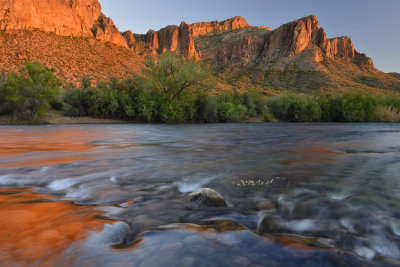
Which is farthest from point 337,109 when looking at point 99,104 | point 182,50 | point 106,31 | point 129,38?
point 129,38

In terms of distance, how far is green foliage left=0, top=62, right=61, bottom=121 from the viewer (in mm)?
23406

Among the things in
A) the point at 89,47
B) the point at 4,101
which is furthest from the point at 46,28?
the point at 4,101

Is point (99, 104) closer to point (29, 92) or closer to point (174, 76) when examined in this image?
point (29, 92)

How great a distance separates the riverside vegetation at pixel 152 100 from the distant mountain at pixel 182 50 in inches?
278

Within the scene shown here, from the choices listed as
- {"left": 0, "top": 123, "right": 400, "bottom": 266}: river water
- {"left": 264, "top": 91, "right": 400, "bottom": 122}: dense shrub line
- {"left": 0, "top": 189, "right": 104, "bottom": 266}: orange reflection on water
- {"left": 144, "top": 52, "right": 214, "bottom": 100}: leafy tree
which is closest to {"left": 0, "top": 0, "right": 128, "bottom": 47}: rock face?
{"left": 144, "top": 52, "right": 214, "bottom": 100}: leafy tree

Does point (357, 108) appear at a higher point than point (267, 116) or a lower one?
higher

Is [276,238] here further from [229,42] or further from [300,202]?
[229,42]

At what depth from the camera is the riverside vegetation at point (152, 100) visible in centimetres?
2416

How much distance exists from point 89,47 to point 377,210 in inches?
3316

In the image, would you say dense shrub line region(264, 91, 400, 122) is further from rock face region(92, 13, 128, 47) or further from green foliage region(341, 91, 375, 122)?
rock face region(92, 13, 128, 47)

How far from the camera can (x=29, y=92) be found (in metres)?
23.8

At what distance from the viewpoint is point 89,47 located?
7206 cm

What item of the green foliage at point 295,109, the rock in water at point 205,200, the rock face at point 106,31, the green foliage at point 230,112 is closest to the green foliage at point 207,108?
the green foliage at point 230,112

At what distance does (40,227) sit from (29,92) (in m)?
28.2
